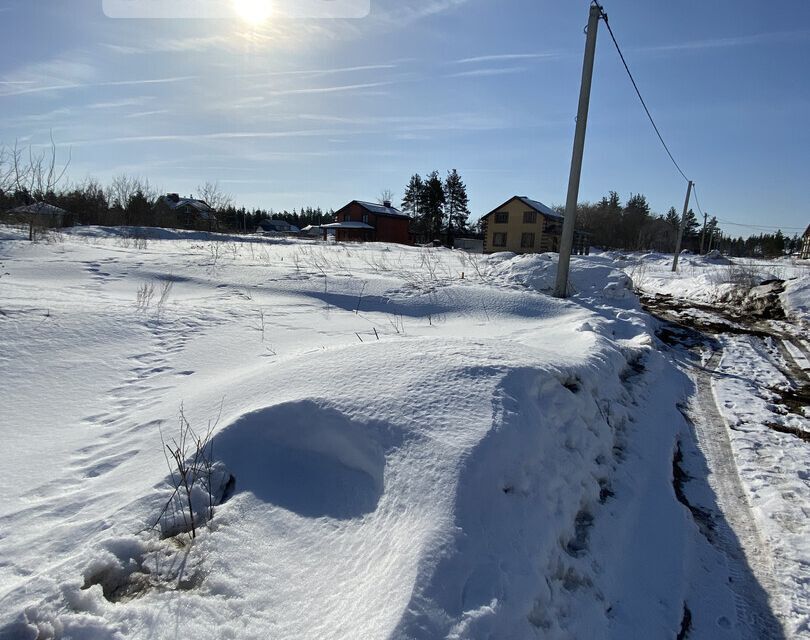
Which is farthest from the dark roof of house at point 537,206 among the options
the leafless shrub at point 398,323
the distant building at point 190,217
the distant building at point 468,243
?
the leafless shrub at point 398,323

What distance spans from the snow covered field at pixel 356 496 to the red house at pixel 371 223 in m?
42.4

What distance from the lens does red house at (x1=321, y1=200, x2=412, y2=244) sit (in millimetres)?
46938

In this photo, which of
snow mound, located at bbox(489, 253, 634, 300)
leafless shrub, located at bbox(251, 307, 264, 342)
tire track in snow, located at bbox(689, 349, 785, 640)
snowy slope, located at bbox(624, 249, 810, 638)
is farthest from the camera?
snow mound, located at bbox(489, 253, 634, 300)

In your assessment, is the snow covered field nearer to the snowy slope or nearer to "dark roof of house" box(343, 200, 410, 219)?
the snowy slope

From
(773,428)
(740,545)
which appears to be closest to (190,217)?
(773,428)

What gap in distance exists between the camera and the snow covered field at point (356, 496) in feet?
6.00

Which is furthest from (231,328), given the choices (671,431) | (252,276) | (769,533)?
(769,533)

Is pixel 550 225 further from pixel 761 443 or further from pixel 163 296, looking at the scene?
pixel 761 443

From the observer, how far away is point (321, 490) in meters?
2.52

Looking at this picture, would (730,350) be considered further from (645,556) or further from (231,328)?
(231,328)

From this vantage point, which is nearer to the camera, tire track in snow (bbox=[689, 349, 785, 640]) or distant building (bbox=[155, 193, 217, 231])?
tire track in snow (bbox=[689, 349, 785, 640])

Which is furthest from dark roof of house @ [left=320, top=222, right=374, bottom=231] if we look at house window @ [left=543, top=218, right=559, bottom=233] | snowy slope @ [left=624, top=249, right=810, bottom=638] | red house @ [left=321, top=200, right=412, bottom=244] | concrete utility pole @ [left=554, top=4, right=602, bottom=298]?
concrete utility pole @ [left=554, top=4, right=602, bottom=298]

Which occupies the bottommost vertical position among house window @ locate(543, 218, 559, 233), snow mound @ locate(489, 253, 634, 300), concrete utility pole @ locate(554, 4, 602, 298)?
snow mound @ locate(489, 253, 634, 300)

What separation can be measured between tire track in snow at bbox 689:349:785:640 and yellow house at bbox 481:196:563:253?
3773 cm
